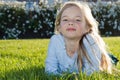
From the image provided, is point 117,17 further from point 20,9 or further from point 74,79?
point 74,79

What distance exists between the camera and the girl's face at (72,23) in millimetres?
3939

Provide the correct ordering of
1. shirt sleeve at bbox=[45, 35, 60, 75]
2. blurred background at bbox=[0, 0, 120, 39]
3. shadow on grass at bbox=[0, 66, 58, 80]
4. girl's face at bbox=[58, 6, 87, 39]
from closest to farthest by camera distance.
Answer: shadow on grass at bbox=[0, 66, 58, 80], girl's face at bbox=[58, 6, 87, 39], shirt sleeve at bbox=[45, 35, 60, 75], blurred background at bbox=[0, 0, 120, 39]

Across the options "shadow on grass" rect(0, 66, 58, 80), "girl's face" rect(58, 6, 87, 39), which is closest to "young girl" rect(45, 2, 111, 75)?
"girl's face" rect(58, 6, 87, 39)

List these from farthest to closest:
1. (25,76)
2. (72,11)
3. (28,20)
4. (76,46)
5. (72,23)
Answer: (28,20) < (76,46) < (72,11) < (72,23) < (25,76)

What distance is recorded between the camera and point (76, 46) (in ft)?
13.6

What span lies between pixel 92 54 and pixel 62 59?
308 mm

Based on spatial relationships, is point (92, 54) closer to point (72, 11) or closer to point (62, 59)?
point (62, 59)

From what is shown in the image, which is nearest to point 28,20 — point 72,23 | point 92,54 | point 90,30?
point 90,30

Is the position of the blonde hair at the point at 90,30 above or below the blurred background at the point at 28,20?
above

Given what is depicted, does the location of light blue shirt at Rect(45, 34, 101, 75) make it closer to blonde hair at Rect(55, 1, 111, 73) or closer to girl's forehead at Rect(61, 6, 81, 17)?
blonde hair at Rect(55, 1, 111, 73)

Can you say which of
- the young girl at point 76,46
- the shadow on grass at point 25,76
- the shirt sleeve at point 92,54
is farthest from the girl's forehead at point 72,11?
the shadow on grass at point 25,76

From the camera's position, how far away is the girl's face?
155 inches

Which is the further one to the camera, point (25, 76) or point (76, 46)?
point (76, 46)

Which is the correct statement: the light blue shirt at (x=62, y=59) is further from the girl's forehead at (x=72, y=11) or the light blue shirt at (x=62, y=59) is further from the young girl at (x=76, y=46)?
the girl's forehead at (x=72, y=11)
